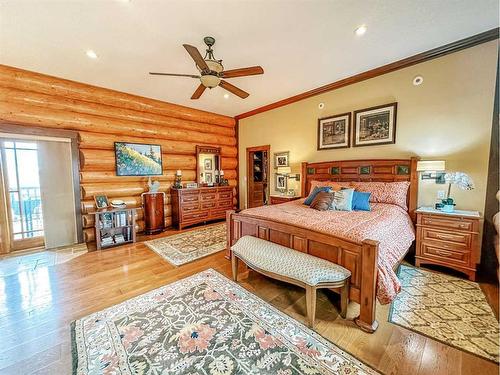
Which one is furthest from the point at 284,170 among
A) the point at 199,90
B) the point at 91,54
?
the point at 91,54

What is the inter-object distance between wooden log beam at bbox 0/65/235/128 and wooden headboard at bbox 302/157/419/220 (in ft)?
11.3

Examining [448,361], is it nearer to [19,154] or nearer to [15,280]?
[15,280]

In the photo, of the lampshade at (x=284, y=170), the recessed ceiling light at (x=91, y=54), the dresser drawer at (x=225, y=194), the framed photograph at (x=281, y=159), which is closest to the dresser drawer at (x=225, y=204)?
the dresser drawer at (x=225, y=194)

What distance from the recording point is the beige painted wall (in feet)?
9.09

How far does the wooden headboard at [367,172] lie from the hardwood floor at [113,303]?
1.61 m

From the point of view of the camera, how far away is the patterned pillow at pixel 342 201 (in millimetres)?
3057

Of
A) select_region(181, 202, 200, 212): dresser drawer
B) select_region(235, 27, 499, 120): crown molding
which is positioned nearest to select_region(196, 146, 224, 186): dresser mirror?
select_region(181, 202, 200, 212): dresser drawer

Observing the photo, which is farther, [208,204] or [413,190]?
[208,204]

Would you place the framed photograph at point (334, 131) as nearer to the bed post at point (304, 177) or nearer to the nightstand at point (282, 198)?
the bed post at point (304, 177)

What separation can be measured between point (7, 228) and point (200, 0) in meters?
4.75

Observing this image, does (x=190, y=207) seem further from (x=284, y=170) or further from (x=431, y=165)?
(x=431, y=165)

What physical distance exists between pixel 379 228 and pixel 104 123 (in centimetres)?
518

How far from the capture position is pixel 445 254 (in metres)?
2.70

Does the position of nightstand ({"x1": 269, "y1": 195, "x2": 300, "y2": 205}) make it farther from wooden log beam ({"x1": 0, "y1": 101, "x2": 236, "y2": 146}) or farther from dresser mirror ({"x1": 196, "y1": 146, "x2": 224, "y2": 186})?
wooden log beam ({"x1": 0, "y1": 101, "x2": 236, "y2": 146})
